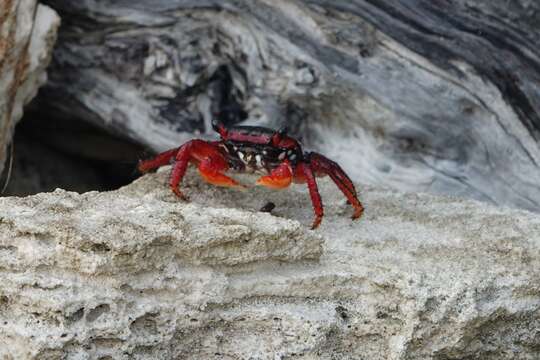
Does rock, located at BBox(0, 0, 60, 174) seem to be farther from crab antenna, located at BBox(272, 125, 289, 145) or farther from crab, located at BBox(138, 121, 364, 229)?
crab antenna, located at BBox(272, 125, 289, 145)

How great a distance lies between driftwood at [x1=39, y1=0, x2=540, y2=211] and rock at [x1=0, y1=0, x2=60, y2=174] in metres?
0.59

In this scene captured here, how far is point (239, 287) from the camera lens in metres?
3.68

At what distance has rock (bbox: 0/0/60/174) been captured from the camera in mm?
5215

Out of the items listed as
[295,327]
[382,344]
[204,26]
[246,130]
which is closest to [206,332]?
[295,327]

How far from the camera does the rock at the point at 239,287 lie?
11.0 ft

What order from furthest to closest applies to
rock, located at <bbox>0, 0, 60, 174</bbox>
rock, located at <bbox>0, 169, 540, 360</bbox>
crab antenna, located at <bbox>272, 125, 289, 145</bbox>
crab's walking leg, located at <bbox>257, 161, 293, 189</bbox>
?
rock, located at <bbox>0, 0, 60, 174</bbox> → crab antenna, located at <bbox>272, 125, 289, 145</bbox> → crab's walking leg, located at <bbox>257, 161, 293, 189</bbox> → rock, located at <bbox>0, 169, 540, 360</bbox>

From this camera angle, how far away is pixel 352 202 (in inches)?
189

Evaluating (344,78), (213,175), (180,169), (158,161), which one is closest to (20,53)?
(158,161)

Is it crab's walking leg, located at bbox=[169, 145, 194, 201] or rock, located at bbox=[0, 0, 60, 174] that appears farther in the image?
rock, located at bbox=[0, 0, 60, 174]

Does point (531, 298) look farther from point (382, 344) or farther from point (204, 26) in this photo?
point (204, 26)

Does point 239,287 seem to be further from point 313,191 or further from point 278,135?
point 278,135

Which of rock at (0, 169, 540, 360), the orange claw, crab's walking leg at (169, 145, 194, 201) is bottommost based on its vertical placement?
crab's walking leg at (169, 145, 194, 201)

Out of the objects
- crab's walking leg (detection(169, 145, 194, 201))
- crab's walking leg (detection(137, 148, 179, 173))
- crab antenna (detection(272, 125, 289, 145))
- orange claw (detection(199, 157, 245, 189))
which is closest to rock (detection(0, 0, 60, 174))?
crab's walking leg (detection(137, 148, 179, 173))

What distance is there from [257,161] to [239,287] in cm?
163
